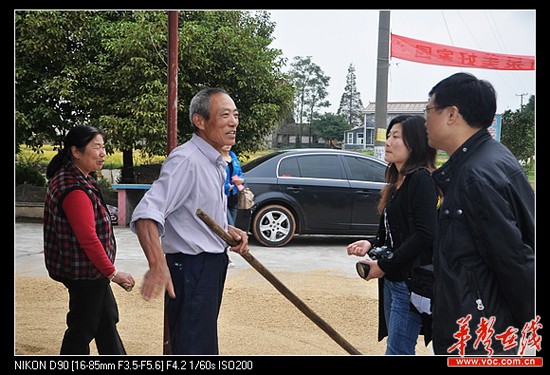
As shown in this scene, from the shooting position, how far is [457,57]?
32.9 feet

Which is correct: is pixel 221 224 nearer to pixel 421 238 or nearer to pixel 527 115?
pixel 421 238

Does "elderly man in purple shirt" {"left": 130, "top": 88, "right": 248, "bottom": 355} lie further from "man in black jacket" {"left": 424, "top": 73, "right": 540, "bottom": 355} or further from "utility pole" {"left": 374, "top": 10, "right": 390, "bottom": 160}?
"utility pole" {"left": 374, "top": 10, "right": 390, "bottom": 160}

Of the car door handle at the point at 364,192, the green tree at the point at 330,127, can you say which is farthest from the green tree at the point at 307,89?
the car door handle at the point at 364,192

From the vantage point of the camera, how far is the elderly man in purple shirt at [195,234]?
100 inches

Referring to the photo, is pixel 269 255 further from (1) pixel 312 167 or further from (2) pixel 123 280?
(2) pixel 123 280

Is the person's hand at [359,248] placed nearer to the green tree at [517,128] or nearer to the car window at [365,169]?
the car window at [365,169]

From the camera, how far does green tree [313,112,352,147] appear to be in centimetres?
1334

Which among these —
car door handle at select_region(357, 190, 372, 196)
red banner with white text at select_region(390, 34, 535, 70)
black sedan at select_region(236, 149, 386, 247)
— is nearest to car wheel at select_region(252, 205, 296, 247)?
black sedan at select_region(236, 149, 386, 247)

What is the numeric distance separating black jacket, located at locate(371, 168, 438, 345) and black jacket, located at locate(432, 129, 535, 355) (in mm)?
545

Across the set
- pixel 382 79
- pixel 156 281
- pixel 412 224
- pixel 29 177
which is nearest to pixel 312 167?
pixel 382 79

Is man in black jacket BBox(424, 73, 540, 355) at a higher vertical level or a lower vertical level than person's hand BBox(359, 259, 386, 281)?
higher

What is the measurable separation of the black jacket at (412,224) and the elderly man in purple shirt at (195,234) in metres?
0.76

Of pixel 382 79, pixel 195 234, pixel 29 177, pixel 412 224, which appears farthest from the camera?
pixel 29 177

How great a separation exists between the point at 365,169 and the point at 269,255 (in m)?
2.06
